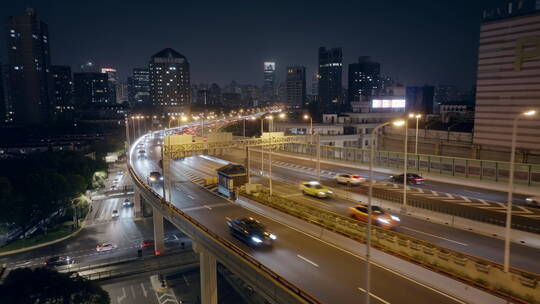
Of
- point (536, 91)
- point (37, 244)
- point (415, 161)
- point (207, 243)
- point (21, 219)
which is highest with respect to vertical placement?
point (536, 91)

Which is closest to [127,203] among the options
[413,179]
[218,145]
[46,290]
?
[218,145]

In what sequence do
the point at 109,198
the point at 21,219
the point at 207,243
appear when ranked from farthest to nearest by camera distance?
the point at 109,198, the point at 21,219, the point at 207,243

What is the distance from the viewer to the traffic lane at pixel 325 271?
1794 centimetres

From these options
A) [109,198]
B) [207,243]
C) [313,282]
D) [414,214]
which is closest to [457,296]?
[313,282]

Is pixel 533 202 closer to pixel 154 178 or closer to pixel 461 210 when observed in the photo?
pixel 461 210

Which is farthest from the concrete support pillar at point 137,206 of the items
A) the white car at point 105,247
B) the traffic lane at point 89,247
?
the white car at point 105,247

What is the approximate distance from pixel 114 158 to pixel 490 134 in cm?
10008

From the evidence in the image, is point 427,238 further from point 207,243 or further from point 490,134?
point 490,134

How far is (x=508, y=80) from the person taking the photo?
59.6 meters

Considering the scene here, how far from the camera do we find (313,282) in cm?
1948

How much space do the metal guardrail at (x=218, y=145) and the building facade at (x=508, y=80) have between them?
34.1 m

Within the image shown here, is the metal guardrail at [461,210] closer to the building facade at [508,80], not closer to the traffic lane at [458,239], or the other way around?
the traffic lane at [458,239]

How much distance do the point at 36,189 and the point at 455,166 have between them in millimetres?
62050

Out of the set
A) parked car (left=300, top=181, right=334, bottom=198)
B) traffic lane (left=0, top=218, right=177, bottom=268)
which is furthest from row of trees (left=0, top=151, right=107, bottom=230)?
parked car (left=300, top=181, right=334, bottom=198)
